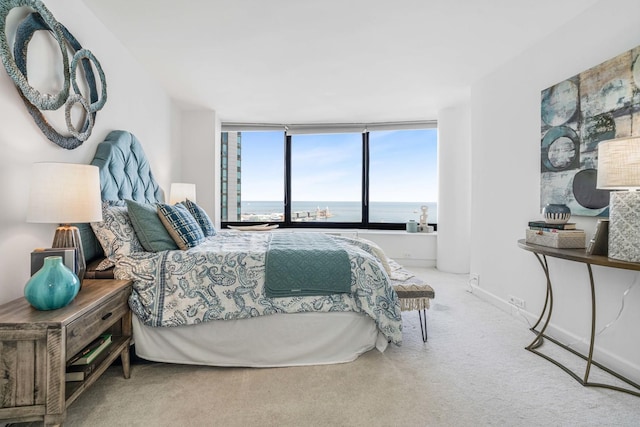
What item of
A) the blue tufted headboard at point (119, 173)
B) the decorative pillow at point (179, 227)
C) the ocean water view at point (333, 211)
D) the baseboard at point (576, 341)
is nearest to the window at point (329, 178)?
the ocean water view at point (333, 211)

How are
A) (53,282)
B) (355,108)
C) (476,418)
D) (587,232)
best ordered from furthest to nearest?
(355,108), (587,232), (476,418), (53,282)

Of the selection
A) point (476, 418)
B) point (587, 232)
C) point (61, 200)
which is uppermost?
point (61, 200)

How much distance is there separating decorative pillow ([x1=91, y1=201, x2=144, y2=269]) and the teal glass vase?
555 millimetres

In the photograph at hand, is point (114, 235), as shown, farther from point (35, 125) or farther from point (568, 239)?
point (568, 239)

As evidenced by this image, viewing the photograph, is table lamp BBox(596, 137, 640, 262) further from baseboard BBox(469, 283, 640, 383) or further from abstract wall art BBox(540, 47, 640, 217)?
baseboard BBox(469, 283, 640, 383)

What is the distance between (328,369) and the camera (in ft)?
6.38

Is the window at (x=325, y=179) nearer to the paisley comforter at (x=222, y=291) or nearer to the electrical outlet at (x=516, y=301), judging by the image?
the electrical outlet at (x=516, y=301)

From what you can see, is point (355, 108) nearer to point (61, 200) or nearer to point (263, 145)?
point (263, 145)

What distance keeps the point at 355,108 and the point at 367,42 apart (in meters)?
1.78

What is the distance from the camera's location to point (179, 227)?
88.4 inches

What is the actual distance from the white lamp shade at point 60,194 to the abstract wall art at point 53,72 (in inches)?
19.6

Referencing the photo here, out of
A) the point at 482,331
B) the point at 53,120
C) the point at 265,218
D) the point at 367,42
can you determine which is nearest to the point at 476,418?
the point at 482,331

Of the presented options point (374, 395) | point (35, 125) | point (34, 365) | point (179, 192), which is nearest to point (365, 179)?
point (179, 192)

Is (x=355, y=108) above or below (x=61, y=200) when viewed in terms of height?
above
